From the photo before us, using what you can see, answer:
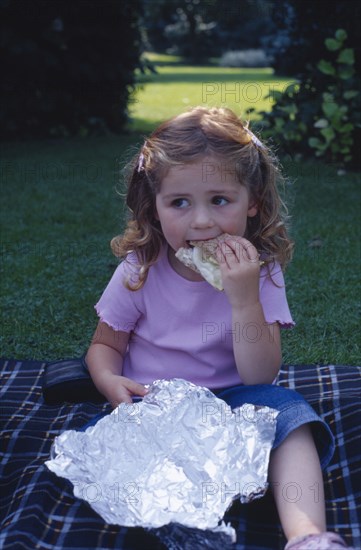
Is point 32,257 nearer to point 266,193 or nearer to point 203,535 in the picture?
point 266,193

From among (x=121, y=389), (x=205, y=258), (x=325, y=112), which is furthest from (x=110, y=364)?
(x=325, y=112)

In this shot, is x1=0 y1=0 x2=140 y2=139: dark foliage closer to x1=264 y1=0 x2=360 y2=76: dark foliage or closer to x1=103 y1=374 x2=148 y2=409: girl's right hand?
x1=264 y1=0 x2=360 y2=76: dark foliage

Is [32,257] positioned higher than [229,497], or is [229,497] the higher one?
[229,497]

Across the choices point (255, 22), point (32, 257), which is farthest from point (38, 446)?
point (255, 22)

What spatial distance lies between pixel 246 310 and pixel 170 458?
0.45m

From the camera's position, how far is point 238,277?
220cm

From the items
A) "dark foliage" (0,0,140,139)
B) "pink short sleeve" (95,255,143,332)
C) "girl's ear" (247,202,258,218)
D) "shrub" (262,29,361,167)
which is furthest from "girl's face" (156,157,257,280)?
"dark foliage" (0,0,140,139)

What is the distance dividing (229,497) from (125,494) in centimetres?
26

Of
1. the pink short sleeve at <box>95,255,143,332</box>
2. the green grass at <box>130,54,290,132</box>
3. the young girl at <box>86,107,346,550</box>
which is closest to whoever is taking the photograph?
the young girl at <box>86,107,346,550</box>

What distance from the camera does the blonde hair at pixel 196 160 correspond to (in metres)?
2.27

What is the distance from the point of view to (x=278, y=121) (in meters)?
6.49

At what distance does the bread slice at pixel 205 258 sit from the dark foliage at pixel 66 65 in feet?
18.4

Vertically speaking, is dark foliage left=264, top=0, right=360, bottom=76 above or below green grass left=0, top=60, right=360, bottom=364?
above

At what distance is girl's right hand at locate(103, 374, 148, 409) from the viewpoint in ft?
7.64
